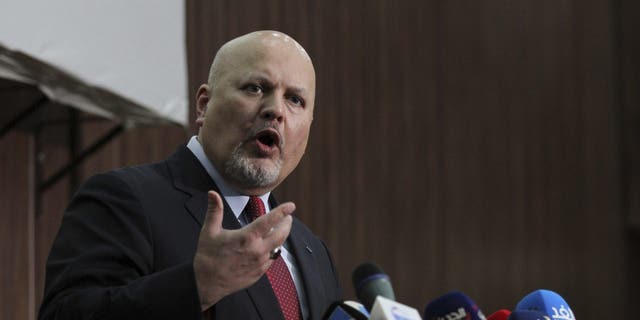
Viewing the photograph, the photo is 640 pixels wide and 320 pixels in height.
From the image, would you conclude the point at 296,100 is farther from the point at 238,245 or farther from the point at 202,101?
the point at 238,245

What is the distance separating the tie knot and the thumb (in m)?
0.39

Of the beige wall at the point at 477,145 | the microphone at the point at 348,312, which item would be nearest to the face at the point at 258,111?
the microphone at the point at 348,312

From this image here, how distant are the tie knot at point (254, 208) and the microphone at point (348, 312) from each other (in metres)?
0.32

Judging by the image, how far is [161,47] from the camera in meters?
2.48

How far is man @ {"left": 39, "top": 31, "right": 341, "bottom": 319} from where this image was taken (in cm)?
85

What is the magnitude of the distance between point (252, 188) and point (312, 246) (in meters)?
0.24

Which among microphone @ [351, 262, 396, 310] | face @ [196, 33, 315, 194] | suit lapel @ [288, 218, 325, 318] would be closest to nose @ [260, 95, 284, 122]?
face @ [196, 33, 315, 194]

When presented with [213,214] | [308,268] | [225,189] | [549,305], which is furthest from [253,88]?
[549,305]

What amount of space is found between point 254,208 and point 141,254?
0.24 meters

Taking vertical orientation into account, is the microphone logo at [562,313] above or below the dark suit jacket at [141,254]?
below

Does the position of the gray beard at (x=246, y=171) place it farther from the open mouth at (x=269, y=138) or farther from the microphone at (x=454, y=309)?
the microphone at (x=454, y=309)

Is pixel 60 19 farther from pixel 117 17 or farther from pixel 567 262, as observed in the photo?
pixel 567 262

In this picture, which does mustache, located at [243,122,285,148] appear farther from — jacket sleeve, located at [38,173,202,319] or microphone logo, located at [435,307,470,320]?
microphone logo, located at [435,307,470,320]

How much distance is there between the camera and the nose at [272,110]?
46.5 inches
